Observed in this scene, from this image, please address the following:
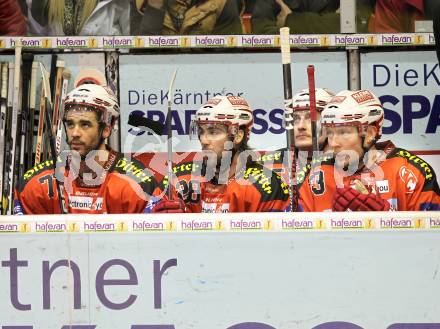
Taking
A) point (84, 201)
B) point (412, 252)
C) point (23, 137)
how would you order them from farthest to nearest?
point (23, 137) < point (84, 201) < point (412, 252)

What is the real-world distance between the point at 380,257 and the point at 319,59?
11.9 feet

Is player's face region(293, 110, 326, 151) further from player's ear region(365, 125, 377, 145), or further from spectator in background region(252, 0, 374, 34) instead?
spectator in background region(252, 0, 374, 34)

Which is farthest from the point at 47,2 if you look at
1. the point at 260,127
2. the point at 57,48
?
the point at 260,127

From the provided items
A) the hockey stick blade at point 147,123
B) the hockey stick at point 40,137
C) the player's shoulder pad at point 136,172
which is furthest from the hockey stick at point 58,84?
the hockey stick blade at point 147,123

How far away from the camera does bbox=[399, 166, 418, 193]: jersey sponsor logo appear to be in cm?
575

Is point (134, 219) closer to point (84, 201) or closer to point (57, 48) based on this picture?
point (84, 201)

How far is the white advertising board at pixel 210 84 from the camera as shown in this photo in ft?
23.3

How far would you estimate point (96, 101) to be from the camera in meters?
5.97

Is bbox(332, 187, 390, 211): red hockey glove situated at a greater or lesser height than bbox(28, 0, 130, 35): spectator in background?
lesser

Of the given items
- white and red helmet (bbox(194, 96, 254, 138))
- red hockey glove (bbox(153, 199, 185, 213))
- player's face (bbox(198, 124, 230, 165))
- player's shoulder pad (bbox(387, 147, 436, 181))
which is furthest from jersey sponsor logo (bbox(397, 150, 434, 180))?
red hockey glove (bbox(153, 199, 185, 213))

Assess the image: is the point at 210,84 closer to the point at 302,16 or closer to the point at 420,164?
the point at 302,16

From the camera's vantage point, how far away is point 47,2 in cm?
720

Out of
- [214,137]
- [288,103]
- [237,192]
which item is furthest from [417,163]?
[288,103]

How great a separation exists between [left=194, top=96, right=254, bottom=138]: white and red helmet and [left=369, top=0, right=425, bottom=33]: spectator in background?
1.48m
